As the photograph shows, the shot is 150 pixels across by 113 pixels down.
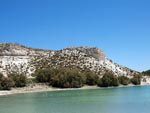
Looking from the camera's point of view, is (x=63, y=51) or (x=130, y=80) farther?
(x=63, y=51)

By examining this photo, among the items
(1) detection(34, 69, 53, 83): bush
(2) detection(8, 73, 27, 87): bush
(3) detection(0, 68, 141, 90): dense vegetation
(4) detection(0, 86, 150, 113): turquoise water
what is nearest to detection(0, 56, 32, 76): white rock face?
(1) detection(34, 69, 53, 83): bush

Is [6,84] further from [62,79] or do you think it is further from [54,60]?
[54,60]

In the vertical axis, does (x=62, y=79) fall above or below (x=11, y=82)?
above

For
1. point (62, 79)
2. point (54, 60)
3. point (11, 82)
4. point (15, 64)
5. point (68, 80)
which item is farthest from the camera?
point (54, 60)

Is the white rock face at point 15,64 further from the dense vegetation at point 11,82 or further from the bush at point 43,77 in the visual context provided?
the dense vegetation at point 11,82

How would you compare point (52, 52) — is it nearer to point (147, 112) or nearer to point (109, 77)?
point (109, 77)

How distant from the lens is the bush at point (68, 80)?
130625 mm

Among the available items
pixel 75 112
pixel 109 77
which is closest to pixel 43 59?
pixel 109 77

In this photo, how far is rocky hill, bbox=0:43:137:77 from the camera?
16359 centimetres

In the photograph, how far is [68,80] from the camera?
5221 inches

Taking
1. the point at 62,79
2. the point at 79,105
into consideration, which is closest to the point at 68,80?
the point at 62,79

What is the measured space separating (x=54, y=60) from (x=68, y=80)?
4315 centimetres

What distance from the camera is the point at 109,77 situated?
145000mm

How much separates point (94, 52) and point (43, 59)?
3246cm
